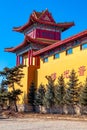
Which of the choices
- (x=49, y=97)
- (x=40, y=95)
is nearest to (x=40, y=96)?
(x=40, y=95)

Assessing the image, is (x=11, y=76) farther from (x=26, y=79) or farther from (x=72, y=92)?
(x=72, y=92)

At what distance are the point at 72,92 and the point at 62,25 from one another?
14806 millimetres

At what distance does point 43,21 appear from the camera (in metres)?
38.2

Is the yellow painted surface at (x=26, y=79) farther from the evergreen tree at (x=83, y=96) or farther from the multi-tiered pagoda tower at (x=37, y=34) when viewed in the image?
the evergreen tree at (x=83, y=96)

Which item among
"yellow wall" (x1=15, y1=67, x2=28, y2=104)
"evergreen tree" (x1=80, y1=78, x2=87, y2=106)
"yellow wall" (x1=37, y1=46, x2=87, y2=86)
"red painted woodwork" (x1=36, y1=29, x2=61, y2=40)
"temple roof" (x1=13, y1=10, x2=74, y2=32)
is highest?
"temple roof" (x1=13, y1=10, x2=74, y2=32)

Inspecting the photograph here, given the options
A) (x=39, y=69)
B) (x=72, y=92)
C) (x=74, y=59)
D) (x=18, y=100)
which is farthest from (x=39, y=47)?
(x=72, y=92)

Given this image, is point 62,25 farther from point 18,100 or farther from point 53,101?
point 53,101

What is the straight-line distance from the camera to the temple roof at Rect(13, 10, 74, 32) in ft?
125

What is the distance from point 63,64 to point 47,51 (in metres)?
4.20

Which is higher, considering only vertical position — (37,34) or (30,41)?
(37,34)

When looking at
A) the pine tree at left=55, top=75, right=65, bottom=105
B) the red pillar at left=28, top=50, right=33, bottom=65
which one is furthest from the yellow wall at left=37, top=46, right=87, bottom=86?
the red pillar at left=28, top=50, right=33, bottom=65

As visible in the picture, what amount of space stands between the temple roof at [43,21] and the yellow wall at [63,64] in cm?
619

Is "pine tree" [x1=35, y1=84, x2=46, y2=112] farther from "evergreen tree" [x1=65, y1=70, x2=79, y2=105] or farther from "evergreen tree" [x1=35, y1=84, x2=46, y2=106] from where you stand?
"evergreen tree" [x1=65, y1=70, x2=79, y2=105]

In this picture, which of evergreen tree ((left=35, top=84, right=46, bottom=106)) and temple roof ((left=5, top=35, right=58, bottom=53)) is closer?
evergreen tree ((left=35, top=84, right=46, bottom=106))
